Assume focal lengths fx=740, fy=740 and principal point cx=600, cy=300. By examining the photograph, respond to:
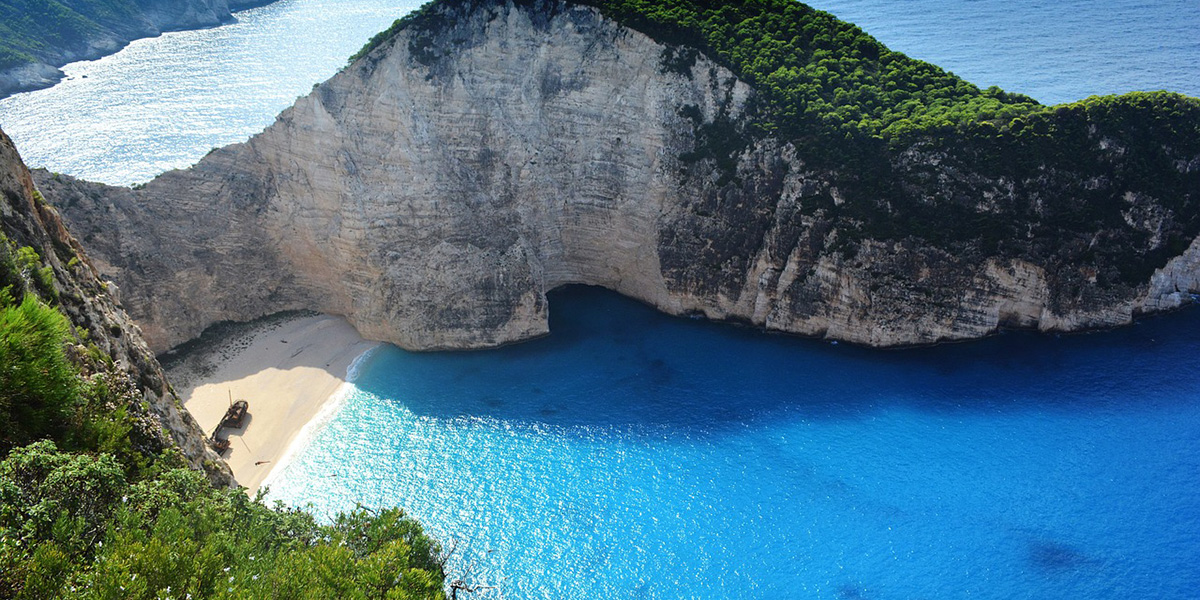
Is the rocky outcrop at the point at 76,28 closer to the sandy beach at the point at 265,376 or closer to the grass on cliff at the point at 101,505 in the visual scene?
the sandy beach at the point at 265,376

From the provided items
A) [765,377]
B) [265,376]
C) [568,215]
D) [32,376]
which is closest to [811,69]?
[568,215]

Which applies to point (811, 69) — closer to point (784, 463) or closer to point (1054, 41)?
point (784, 463)

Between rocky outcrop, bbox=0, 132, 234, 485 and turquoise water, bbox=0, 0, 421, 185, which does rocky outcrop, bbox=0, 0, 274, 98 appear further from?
rocky outcrop, bbox=0, 132, 234, 485

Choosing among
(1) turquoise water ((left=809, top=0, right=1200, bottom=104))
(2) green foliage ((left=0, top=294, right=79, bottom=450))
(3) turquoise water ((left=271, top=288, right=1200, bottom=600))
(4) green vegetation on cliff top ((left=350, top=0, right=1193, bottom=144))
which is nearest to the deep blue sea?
(3) turquoise water ((left=271, top=288, right=1200, bottom=600))

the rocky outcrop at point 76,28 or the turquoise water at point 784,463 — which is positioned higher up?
the rocky outcrop at point 76,28

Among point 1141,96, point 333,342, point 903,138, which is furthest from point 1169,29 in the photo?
point 333,342

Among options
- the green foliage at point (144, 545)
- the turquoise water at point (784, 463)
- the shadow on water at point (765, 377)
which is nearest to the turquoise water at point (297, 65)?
the shadow on water at point (765, 377)

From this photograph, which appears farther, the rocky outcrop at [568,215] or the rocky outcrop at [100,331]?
the rocky outcrop at [568,215]
